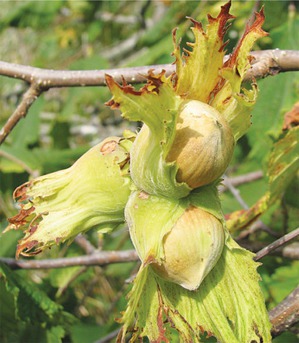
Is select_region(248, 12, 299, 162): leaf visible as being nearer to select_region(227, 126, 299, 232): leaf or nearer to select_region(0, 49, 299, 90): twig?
select_region(227, 126, 299, 232): leaf

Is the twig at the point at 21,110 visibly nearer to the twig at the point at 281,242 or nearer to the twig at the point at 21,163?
the twig at the point at 281,242

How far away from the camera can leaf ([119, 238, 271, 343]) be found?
105 cm

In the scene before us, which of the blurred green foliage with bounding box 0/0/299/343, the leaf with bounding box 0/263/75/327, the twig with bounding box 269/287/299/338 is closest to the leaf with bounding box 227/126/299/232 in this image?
the blurred green foliage with bounding box 0/0/299/343

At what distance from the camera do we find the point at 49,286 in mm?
2215

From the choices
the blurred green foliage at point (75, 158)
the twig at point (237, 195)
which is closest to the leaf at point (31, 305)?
the blurred green foliage at point (75, 158)

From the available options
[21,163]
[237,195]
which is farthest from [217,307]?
[21,163]

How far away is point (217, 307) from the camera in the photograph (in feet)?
3.46

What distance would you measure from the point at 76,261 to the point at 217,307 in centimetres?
82

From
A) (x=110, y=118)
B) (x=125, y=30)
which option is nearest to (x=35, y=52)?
(x=125, y=30)

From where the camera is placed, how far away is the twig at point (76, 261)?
1.74m

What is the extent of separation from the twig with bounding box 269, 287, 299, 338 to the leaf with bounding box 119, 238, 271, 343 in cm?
9

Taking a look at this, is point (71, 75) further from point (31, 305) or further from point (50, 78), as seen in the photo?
point (31, 305)

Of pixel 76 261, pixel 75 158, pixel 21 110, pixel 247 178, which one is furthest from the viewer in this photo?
pixel 247 178

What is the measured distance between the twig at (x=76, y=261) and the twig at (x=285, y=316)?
2.20 feet
